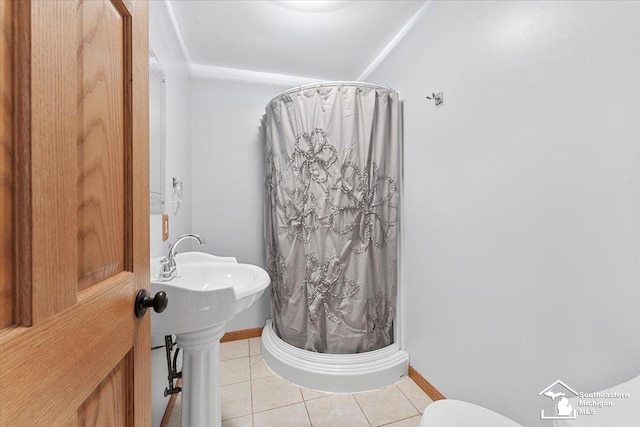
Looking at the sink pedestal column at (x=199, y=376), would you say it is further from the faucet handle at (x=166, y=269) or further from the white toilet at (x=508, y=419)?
the white toilet at (x=508, y=419)

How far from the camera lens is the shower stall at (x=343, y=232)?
1.81m

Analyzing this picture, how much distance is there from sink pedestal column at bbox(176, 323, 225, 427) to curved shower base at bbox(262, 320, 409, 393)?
2.36 feet

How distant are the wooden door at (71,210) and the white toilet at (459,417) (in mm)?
932

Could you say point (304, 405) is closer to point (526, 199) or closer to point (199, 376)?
point (199, 376)

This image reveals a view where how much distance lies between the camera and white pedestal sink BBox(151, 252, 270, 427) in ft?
3.18

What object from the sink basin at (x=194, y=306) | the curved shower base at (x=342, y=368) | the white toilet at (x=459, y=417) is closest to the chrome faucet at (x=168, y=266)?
the sink basin at (x=194, y=306)

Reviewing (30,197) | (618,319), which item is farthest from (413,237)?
(30,197)

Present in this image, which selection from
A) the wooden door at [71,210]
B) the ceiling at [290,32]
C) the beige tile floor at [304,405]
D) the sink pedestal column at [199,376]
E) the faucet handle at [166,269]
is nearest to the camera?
the wooden door at [71,210]

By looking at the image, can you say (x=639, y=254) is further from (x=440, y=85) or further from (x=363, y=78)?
A: (x=363, y=78)

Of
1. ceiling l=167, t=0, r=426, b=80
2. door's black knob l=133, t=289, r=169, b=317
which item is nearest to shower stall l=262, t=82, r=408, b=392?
ceiling l=167, t=0, r=426, b=80

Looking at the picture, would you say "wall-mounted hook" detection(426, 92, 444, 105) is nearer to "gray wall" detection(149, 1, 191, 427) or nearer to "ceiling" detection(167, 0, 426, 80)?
"ceiling" detection(167, 0, 426, 80)

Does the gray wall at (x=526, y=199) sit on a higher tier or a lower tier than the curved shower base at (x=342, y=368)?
higher

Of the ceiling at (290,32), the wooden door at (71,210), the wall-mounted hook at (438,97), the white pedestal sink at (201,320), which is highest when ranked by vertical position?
the ceiling at (290,32)

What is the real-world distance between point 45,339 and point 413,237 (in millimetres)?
1724
